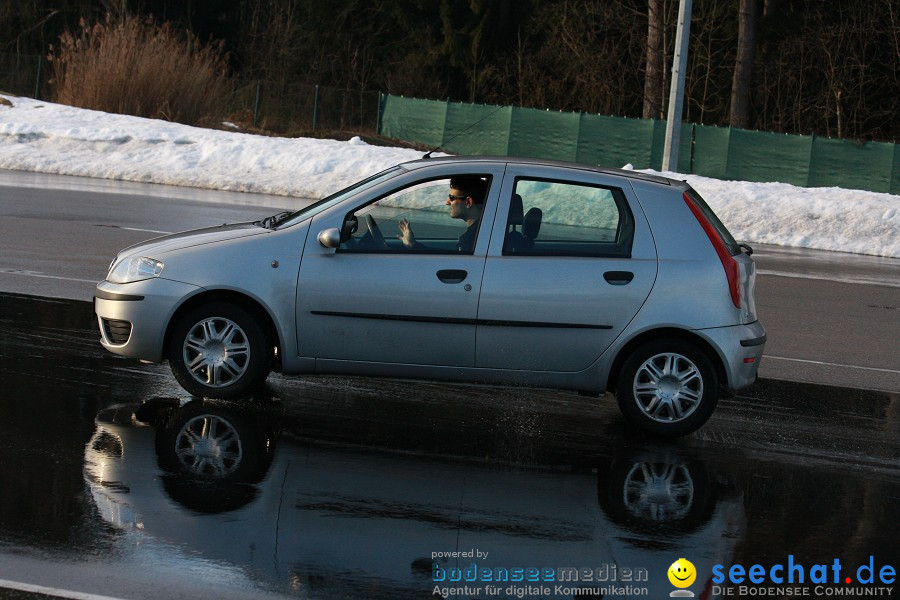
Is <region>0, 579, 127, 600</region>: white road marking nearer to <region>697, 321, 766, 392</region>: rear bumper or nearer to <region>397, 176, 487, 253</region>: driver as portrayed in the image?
<region>397, 176, 487, 253</region>: driver

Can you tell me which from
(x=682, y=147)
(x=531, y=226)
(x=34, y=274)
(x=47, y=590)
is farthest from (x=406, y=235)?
(x=682, y=147)

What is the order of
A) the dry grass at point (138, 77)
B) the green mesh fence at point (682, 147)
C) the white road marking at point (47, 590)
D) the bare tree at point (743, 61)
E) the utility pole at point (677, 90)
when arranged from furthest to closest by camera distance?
the bare tree at point (743, 61), the green mesh fence at point (682, 147), the dry grass at point (138, 77), the utility pole at point (677, 90), the white road marking at point (47, 590)

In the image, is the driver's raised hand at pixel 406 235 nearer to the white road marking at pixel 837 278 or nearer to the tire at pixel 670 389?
the tire at pixel 670 389

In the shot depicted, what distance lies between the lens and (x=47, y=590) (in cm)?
474

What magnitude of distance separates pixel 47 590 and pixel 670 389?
4.00 metres

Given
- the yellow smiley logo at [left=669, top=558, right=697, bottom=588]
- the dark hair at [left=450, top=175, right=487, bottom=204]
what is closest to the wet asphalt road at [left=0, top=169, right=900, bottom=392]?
the dark hair at [left=450, top=175, right=487, bottom=204]

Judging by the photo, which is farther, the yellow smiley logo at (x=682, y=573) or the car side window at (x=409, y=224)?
the car side window at (x=409, y=224)

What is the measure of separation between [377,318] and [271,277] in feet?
2.21

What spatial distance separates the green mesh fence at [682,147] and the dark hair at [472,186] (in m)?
24.7

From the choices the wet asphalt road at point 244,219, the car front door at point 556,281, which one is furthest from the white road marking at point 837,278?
the car front door at point 556,281

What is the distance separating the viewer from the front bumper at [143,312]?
7.48 m

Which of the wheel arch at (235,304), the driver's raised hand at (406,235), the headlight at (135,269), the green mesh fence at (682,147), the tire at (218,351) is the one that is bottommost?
the tire at (218,351)

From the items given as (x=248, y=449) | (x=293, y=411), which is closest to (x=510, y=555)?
(x=248, y=449)

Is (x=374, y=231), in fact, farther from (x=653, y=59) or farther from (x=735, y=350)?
(x=653, y=59)
